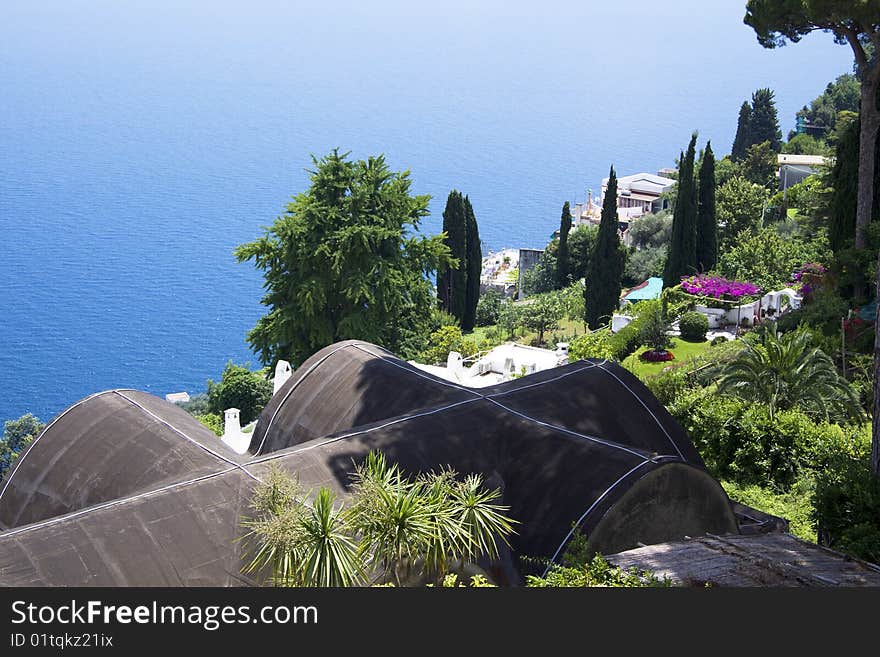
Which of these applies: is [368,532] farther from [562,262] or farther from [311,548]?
[562,262]

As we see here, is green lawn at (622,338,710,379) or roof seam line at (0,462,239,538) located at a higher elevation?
green lawn at (622,338,710,379)

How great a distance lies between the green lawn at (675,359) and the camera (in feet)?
104

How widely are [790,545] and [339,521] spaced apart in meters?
5.33

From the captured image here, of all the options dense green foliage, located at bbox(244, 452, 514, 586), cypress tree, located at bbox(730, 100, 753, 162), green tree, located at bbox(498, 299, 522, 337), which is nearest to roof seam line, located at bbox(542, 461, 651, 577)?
dense green foliage, located at bbox(244, 452, 514, 586)

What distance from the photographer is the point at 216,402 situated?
40.2 m

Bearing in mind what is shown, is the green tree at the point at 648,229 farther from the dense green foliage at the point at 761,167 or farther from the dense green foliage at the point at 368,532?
the dense green foliage at the point at 368,532

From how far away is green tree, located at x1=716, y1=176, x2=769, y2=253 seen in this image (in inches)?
2080

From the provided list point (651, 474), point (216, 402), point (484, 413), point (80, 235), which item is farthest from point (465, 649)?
point (80, 235)

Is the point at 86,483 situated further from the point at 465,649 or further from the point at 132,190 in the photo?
the point at 132,190

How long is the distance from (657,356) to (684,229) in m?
14.6

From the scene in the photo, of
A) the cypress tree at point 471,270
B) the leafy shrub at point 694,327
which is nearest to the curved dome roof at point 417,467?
the leafy shrub at point 694,327

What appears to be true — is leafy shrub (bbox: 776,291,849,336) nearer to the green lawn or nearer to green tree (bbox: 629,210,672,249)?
the green lawn

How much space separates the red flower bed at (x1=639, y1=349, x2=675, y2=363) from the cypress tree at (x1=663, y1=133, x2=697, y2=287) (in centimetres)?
1308

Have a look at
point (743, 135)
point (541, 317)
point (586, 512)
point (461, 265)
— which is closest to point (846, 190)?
point (541, 317)
